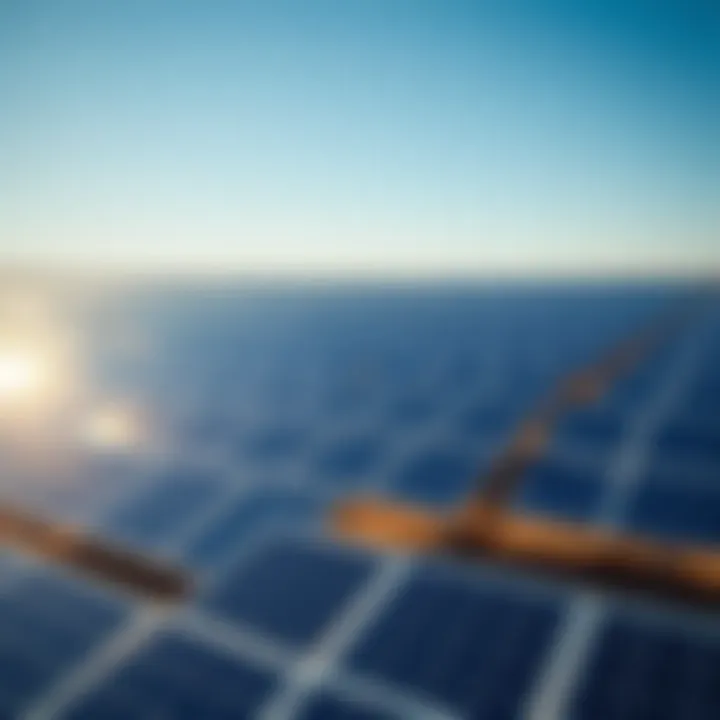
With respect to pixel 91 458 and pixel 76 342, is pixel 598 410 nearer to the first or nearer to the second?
pixel 91 458

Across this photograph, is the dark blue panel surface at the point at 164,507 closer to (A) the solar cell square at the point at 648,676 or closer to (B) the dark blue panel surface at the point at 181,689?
(B) the dark blue panel surface at the point at 181,689

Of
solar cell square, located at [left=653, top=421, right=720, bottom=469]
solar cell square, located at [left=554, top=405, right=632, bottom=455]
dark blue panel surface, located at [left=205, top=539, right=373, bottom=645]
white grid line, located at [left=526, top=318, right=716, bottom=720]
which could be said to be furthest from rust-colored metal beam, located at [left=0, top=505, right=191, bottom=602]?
solar cell square, located at [left=653, top=421, right=720, bottom=469]

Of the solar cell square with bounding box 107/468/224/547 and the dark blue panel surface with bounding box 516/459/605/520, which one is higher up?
the dark blue panel surface with bounding box 516/459/605/520

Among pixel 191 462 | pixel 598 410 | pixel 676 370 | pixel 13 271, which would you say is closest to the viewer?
pixel 191 462

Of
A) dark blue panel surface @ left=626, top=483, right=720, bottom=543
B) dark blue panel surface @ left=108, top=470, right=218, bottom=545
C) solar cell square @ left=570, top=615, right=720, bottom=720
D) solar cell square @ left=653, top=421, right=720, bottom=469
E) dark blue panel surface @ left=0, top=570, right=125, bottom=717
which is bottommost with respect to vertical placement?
dark blue panel surface @ left=0, top=570, right=125, bottom=717

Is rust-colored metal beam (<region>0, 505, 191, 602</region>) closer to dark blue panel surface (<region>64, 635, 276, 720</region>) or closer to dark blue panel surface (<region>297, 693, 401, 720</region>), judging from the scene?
dark blue panel surface (<region>64, 635, 276, 720</region>)

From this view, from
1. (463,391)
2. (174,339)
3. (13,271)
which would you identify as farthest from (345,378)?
(13,271)

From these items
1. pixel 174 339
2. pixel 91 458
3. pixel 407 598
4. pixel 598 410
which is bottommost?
pixel 407 598
